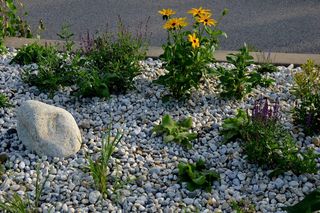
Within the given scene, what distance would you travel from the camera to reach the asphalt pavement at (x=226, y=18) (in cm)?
695

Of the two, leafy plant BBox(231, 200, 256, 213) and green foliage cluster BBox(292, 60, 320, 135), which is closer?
leafy plant BBox(231, 200, 256, 213)

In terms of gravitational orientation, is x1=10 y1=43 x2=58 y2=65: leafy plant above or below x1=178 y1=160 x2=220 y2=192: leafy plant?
above

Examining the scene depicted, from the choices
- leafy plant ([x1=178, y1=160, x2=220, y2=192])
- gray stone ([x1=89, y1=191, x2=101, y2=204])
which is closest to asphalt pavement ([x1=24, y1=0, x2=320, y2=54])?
leafy plant ([x1=178, y1=160, x2=220, y2=192])

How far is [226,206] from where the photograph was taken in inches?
147

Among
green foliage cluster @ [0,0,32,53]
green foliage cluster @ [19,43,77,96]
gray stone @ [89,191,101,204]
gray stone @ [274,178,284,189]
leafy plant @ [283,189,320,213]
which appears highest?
green foliage cluster @ [0,0,32,53]

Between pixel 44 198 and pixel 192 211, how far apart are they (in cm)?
95

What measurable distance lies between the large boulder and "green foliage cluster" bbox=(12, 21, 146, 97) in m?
0.61

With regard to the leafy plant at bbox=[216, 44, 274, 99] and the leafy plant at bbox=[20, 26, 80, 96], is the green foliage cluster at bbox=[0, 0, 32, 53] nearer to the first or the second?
the leafy plant at bbox=[20, 26, 80, 96]

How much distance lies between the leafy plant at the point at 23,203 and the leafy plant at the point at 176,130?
942 mm

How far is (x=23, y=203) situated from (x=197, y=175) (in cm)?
112

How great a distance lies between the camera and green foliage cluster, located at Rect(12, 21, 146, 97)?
4.92 metres

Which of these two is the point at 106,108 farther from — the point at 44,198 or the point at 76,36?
the point at 76,36

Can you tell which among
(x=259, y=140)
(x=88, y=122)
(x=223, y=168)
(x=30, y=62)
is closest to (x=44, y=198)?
(x=88, y=122)

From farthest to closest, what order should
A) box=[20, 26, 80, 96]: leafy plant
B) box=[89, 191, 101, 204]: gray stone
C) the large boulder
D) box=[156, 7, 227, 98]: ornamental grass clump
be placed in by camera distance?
box=[20, 26, 80, 96]: leafy plant, box=[156, 7, 227, 98]: ornamental grass clump, the large boulder, box=[89, 191, 101, 204]: gray stone
